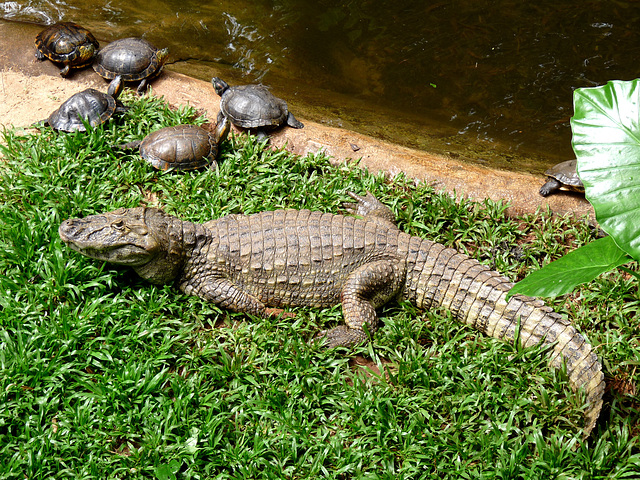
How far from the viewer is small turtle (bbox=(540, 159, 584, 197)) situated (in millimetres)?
5504

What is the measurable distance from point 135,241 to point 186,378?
1.19 metres

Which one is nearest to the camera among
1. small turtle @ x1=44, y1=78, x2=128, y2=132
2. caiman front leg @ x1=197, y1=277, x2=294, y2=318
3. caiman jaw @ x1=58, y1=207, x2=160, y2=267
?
caiman jaw @ x1=58, y1=207, x2=160, y2=267

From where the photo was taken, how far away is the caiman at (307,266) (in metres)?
4.27

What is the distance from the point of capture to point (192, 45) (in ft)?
27.1

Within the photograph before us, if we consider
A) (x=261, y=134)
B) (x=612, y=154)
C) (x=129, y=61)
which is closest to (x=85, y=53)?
(x=129, y=61)

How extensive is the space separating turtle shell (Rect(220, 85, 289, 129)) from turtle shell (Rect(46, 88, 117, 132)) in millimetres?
1369

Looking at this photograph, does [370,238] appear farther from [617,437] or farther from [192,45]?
[192,45]

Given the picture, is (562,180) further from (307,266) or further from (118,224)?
(118,224)

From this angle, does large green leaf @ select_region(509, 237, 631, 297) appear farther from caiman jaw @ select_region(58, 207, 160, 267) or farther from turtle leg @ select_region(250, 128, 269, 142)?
turtle leg @ select_region(250, 128, 269, 142)

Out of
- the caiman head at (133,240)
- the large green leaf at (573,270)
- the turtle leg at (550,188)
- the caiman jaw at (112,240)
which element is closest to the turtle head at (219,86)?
the caiman head at (133,240)

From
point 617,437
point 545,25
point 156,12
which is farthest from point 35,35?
point 617,437

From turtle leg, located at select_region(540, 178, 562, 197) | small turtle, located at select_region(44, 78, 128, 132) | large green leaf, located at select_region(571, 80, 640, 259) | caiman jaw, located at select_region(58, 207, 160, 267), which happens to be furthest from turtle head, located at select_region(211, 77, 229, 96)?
large green leaf, located at select_region(571, 80, 640, 259)

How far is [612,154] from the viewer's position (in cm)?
280

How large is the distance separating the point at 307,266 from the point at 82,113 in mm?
3295
